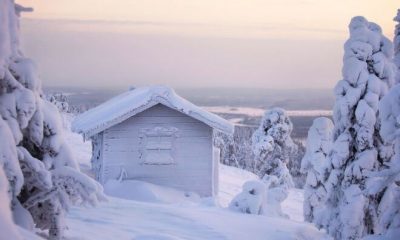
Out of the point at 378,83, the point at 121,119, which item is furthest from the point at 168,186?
the point at 378,83

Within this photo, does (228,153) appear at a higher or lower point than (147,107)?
Result: lower

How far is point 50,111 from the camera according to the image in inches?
307

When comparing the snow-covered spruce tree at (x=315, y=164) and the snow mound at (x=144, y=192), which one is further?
the snow-covered spruce tree at (x=315, y=164)

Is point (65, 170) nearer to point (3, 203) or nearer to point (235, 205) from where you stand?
point (3, 203)

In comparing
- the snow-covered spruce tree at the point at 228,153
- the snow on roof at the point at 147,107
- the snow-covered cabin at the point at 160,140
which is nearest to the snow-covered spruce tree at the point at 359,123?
the snow on roof at the point at 147,107

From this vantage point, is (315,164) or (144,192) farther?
(315,164)

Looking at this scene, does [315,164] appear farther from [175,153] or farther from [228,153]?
[228,153]

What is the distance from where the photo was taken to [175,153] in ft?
79.4

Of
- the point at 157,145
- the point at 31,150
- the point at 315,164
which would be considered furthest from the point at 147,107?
the point at 31,150

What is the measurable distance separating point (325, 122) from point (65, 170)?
71.5 feet

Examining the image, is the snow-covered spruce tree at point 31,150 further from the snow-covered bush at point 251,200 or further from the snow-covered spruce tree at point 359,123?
the snow-covered bush at point 251,200

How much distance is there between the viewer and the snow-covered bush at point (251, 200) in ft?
62.2

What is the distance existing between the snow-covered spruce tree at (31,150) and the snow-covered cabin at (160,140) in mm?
15347

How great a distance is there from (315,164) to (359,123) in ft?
32.5
